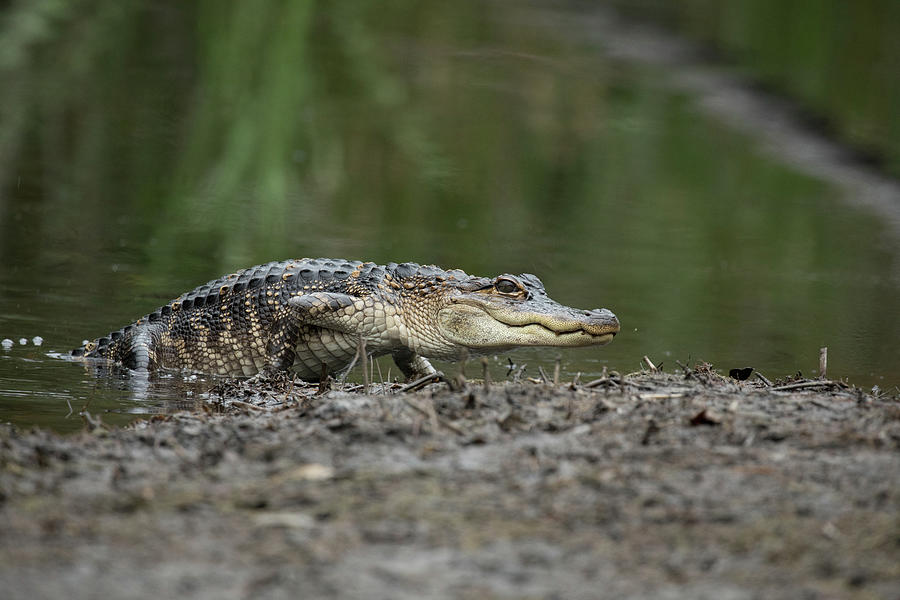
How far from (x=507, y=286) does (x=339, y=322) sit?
75 cm

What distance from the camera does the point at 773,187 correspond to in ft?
36.8

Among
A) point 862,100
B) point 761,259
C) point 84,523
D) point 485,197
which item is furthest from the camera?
point 862,100

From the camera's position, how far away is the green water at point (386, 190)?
6184mm

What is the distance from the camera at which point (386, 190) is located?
980 centimetres

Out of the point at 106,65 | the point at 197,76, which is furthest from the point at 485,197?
the point at 106,65

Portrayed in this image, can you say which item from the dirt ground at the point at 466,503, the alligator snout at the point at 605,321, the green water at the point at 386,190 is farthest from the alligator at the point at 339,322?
the dirt ground at the point at 466,503

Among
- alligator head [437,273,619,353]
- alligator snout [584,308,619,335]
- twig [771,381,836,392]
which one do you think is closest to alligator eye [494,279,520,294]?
alligator head [437,273,619,353]

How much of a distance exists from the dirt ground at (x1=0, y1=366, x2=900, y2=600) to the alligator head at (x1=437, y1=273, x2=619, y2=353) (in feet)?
5.38

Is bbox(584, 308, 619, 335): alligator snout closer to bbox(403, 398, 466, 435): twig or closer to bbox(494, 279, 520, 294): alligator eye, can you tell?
bbox(494, 279, 520, 294): alligator eye

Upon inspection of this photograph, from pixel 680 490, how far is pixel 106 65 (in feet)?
38.5

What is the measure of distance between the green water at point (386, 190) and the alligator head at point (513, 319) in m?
0.41

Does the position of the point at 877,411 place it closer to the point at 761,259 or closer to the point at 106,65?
the point at 761,259

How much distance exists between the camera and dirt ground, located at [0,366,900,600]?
191cm

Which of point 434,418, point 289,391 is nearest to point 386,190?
point 289,391
